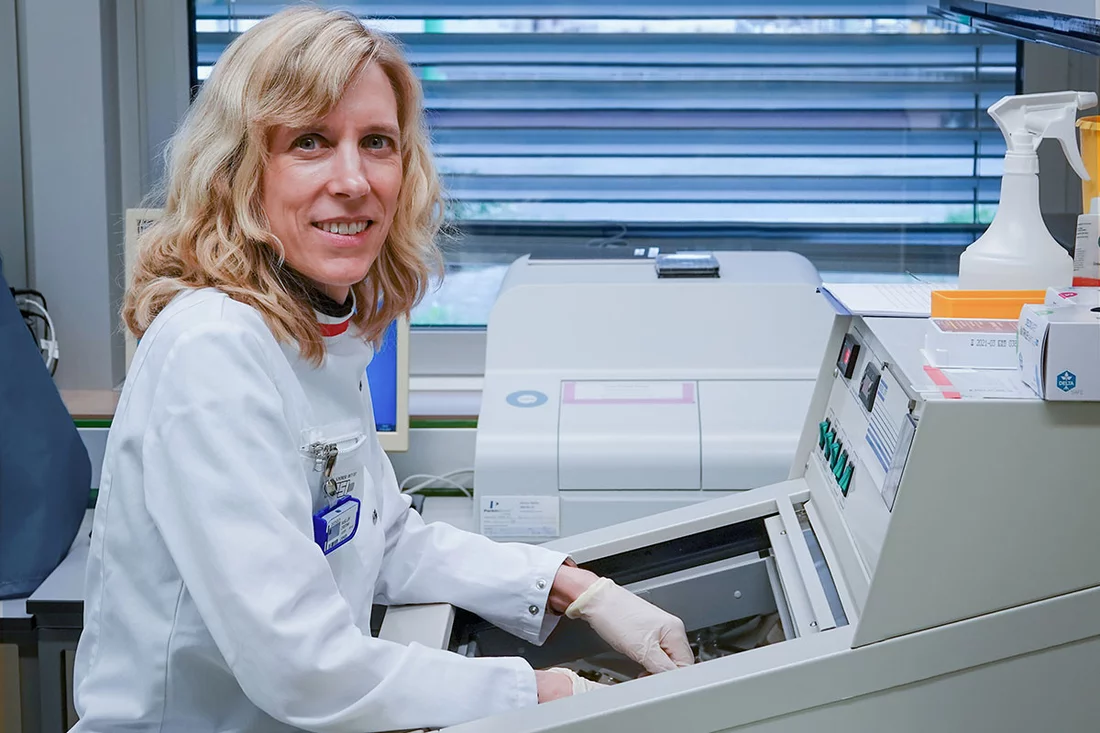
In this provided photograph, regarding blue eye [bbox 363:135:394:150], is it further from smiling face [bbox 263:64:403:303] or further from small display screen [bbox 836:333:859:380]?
small display screen [bbox 836:333:859:380]

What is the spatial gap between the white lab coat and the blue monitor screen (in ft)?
2.99

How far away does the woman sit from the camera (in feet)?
3.26

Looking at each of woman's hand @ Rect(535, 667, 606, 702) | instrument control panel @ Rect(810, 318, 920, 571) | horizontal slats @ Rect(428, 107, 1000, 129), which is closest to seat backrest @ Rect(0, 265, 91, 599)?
A: horizontal slats @ Rect(428, 107, 1000, 129)

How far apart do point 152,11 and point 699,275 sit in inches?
54.7

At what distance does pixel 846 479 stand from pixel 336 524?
52 centimetres

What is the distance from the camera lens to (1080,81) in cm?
237

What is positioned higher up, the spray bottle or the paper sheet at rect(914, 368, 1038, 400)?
the spray bottle

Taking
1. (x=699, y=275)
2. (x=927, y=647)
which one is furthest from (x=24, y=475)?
(x=927, y=647)

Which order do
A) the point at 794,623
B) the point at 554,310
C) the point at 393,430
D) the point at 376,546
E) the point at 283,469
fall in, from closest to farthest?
the point at 283,469
the point at 794,623
the point at 376,546
the point at 554,310
the point at 393,430

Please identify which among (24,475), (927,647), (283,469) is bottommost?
(24,475)

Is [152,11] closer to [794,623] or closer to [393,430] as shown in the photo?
[393,430]

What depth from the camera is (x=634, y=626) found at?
1280 mm

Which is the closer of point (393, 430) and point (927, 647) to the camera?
point (927, 647)

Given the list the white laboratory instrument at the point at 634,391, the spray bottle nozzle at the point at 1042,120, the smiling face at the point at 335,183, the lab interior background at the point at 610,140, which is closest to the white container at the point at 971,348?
the spray bottle nozzle at the point at 1042,120
